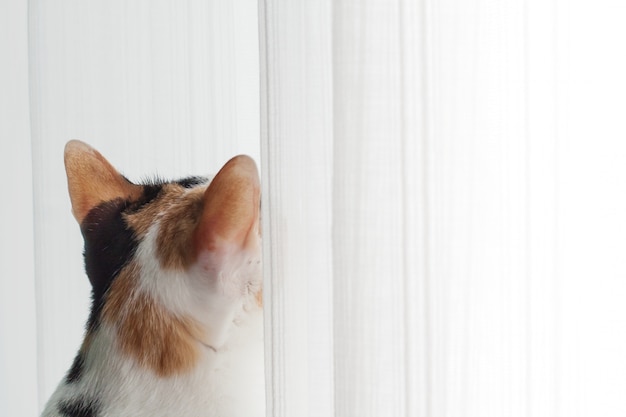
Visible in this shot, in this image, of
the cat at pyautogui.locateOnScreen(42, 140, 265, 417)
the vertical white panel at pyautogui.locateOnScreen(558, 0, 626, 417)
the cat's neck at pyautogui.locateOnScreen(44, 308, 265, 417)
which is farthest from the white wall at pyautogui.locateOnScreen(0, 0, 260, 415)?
the vertical white panel at pyautogui.locateOnScreen(558, 0, 626, 417)

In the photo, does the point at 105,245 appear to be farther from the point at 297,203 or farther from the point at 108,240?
the point at 297,203

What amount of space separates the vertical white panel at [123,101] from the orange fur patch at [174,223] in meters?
0.09

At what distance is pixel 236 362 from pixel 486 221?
1.14 feet

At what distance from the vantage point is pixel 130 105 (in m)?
0.90

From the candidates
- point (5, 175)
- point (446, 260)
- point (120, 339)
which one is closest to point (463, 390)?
point (446, 260)

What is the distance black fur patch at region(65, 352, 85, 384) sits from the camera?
0.76 m

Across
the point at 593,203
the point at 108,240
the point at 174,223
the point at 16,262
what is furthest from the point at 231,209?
the point at 16,262

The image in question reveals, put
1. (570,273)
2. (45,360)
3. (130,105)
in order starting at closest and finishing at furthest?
(570,273) < (130,105) < (45,360)

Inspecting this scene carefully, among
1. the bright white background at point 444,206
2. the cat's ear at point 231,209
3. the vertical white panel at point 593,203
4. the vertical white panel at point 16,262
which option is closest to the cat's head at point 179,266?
the cat's ear at point 231,209

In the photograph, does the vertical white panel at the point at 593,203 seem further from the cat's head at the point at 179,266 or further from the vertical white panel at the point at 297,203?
the cat's head at the point at 179,266

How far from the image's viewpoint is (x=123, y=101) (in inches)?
Result: 35.9

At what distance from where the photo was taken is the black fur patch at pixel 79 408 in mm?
715

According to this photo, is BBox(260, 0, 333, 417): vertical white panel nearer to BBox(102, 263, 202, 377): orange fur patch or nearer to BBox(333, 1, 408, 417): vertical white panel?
BBox(333, 1, 408, 417): vertical white panel

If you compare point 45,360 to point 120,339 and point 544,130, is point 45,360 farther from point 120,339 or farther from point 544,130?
point 544,130
